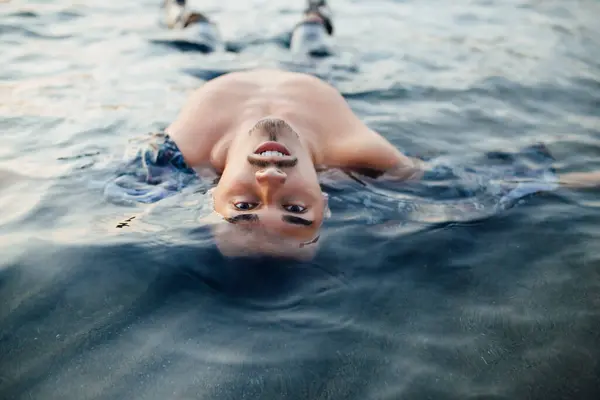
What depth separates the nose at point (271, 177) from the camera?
10.2 feet

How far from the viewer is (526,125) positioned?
525cm

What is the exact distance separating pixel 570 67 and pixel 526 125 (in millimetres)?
2037

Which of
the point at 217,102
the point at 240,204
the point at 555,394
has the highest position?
the point at 217,102

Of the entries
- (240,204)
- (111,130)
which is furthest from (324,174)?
(111,130)

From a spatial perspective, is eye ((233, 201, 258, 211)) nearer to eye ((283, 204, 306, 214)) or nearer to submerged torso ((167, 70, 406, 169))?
eye ((283, 204, 306, 214))

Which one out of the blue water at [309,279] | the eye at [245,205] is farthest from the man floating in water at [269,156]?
the blue water at [309,279]

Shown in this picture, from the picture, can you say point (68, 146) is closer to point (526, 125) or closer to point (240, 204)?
point (240, 204)

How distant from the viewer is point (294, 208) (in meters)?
3.25

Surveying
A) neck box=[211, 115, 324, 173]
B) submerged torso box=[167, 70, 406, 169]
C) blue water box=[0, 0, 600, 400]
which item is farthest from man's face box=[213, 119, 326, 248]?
submerged torso box=[167, 70, 406, 169]

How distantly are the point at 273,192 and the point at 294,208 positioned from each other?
0.57 ft

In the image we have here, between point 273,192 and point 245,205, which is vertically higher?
point 273,192

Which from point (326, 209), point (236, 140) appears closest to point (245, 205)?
point (326, 209)

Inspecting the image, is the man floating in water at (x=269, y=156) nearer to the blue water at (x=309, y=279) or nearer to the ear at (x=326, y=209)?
the ear at (x=326, y=209)

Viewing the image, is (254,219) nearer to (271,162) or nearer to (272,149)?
(271,162)
